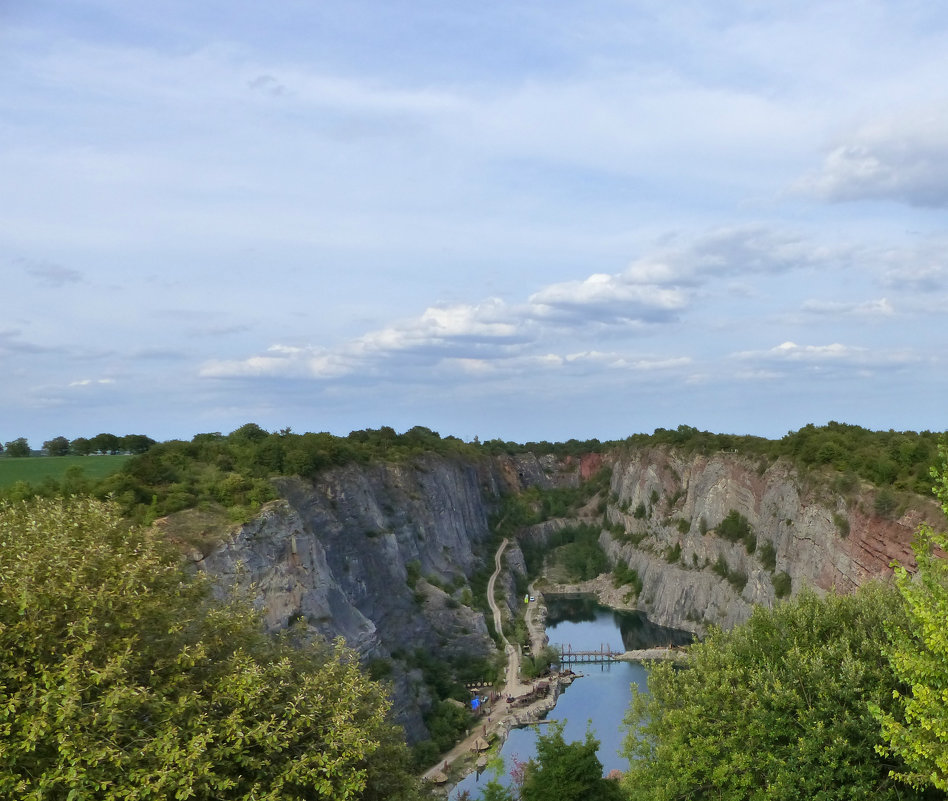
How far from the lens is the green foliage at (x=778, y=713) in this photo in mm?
21422

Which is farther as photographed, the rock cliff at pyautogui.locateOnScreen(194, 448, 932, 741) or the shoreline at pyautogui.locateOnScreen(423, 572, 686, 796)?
the shoreline at pyautogui.locateOnScreen(423, 572, 686, 796)

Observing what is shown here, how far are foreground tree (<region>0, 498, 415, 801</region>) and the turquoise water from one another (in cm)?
1505

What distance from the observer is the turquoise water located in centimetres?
5134

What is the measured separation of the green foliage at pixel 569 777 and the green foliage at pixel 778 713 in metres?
5.49

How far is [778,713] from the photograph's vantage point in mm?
23000

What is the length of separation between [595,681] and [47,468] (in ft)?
176

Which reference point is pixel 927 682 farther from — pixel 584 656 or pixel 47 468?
pixel 584 656

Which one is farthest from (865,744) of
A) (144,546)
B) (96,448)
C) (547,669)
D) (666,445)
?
(666,445)

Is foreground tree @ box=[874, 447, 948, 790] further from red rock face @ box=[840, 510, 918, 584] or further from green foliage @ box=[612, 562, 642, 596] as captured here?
green foliage @ box=[612, 562, 642, 596]

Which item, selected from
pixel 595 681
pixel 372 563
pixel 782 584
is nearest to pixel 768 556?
pixel 782 584

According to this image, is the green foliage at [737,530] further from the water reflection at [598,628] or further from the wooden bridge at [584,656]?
the wooden bridge at [584,656]

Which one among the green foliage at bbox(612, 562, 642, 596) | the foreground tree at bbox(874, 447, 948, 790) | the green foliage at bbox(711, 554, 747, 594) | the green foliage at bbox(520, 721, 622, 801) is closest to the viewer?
the foreground tree at bbox(874, 447, 948, 790)

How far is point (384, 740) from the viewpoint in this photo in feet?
66.5

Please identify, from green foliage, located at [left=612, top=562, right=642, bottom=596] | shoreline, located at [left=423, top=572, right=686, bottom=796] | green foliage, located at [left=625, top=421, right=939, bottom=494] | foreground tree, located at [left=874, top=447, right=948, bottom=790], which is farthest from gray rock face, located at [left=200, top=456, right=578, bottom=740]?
green foliage, located at [left=625, top=421, right=939, bottom=494]
